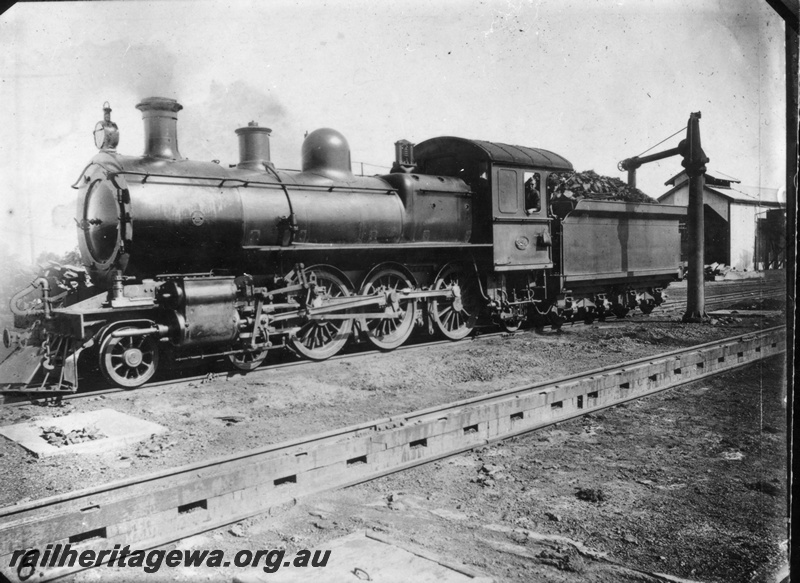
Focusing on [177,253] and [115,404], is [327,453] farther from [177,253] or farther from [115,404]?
[177,253]

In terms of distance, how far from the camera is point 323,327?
29.4 ft

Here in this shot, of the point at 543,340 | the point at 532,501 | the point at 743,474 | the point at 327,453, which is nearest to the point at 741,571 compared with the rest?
the point at 532,501

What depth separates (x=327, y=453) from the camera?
4348 mm

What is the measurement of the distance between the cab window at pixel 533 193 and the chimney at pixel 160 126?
6.43 metres

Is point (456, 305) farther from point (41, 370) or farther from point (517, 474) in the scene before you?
point (41, 370)

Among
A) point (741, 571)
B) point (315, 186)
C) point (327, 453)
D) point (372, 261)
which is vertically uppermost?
point (315, 186)

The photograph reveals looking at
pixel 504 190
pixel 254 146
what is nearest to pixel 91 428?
pixel 254 146

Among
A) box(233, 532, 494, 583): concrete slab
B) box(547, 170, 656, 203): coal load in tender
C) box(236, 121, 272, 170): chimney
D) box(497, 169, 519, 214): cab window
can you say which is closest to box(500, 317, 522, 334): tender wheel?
box(497, 169, 519, 214): cab window

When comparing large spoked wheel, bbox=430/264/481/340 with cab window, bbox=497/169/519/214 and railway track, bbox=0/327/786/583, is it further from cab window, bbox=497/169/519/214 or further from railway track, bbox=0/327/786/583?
railway track, bbox=0/327/786/583

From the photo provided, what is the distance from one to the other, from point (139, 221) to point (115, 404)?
217 cm

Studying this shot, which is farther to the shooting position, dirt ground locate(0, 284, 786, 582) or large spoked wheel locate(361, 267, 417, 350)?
large spoked wheel locate(361, 267, 417, 350)

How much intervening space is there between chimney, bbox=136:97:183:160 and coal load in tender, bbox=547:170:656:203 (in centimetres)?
770

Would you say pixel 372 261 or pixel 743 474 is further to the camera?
pixel 372 261

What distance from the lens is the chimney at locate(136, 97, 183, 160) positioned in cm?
741
